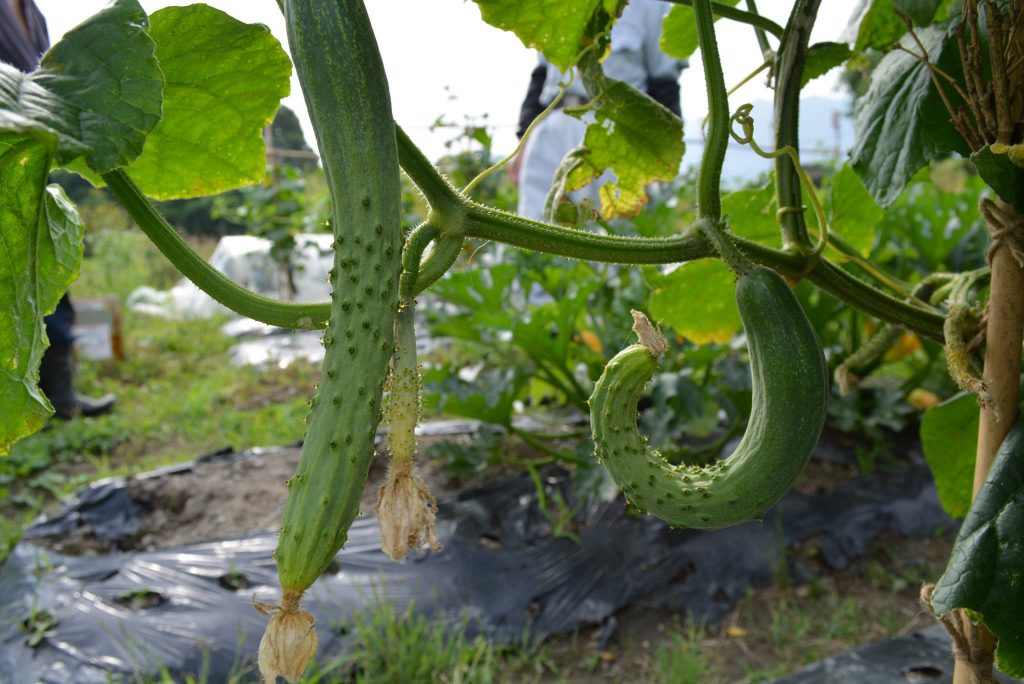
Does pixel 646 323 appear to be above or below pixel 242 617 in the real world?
above

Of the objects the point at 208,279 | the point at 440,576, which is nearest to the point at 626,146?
the point at 208,279

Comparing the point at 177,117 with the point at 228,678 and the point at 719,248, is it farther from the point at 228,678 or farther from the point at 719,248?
the point at 228,678

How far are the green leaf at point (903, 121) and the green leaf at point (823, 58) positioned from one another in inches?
3.8

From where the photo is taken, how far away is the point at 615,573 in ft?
10.6

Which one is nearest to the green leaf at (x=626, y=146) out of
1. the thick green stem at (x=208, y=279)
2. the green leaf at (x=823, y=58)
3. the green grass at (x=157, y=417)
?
the green leaf at (x=823, y=58)

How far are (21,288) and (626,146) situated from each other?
1.07m

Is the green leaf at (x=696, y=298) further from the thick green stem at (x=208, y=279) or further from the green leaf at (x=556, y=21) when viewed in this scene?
the thick green stem at (x=208, y=279)

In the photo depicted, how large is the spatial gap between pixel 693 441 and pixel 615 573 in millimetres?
1012

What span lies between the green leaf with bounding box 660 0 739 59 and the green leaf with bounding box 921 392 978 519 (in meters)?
0.81

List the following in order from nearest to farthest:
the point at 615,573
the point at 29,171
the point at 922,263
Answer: the point at 29,171
the point at 615,573
the point at 922,263

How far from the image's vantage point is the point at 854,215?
1.97 m

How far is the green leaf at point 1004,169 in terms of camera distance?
2.80 ft

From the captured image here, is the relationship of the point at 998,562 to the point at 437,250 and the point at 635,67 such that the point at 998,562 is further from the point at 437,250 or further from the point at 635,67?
the point at 635,67

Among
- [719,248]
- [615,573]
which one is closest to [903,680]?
[615,573]
